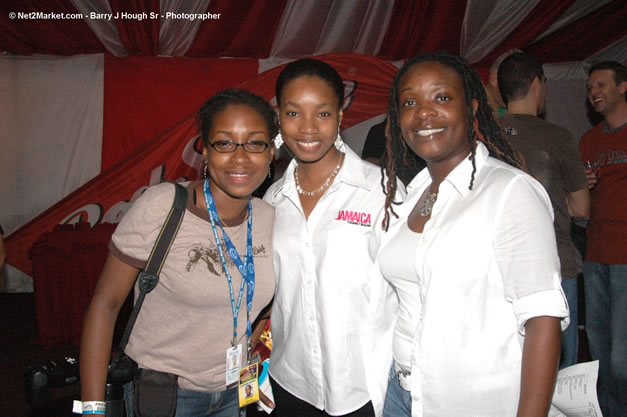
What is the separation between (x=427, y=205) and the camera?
5.16 ft

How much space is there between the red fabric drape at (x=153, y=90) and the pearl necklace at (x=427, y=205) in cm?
509

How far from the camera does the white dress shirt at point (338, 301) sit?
171cm

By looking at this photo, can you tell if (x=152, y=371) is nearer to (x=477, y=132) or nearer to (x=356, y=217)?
(x=356, y=217)

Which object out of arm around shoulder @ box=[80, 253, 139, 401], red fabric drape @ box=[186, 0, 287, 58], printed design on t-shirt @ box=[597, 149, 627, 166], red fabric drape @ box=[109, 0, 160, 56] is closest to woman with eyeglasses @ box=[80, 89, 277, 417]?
arm around shoulder @ box=[80, 253, 139, 401]

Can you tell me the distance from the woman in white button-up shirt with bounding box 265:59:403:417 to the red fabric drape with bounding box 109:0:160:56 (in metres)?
4.33

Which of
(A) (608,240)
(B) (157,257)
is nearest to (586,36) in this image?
(A) (608,240)

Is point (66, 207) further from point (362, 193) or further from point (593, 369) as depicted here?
point (593, 369)

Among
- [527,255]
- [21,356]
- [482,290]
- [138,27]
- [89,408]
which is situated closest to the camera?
[527,255]

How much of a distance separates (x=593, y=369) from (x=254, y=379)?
3.87ft

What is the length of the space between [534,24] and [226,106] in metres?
5.56

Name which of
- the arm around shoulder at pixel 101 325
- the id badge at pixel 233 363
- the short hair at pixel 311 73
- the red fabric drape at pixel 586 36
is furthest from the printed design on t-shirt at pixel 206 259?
the red fabric drape at pixel 586 36

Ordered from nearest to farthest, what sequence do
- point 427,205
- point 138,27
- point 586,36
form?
point 427,205 < point 138,27 < point 586,36

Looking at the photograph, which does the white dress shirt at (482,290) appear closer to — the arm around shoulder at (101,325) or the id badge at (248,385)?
the id badge at (248,385)

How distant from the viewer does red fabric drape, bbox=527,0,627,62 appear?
5746 millimetres
